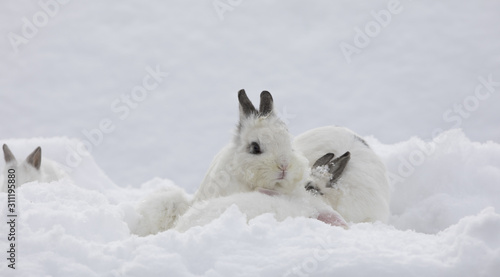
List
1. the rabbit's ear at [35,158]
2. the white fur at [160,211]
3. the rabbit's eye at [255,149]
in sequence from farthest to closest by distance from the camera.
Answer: the rabbit's ear at [35,158] → the white fur at [160,211] → the rabbit's eye at [255,149]

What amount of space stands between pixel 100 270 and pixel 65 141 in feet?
23.3

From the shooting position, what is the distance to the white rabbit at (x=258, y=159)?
189 inches

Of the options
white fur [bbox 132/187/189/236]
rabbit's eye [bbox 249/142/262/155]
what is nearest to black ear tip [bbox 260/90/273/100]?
rabbit's eye [bbox 249/142/262/155]

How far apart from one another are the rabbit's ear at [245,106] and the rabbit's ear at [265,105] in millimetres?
80

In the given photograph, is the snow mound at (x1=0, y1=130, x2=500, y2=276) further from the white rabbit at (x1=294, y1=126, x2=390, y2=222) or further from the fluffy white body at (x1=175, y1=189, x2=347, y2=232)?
the white rabbit at (x1=294, y1=126, x2=390, y2=222)

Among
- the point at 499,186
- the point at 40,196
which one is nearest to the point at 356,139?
the point at 499,186

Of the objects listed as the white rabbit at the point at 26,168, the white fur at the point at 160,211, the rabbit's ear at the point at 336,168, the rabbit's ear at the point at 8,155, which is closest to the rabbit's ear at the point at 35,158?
the white rabbit at the point at 26,168

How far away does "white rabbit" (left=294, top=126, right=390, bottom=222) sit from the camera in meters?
5.64

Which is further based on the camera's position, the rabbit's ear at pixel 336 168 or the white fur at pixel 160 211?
the rabbit's ear at pixel 336 168

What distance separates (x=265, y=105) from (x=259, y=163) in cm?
65

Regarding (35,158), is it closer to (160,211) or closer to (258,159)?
(160,211)

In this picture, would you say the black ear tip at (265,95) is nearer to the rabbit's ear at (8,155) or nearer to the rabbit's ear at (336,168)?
the rabbit's ear at (336,168)

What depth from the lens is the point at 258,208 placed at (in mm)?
4195

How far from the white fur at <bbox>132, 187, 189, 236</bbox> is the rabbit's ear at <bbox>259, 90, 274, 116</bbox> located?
1.30m
